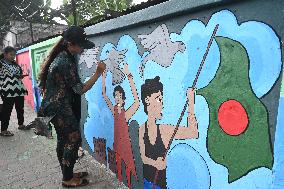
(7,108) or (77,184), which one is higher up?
(7,108)

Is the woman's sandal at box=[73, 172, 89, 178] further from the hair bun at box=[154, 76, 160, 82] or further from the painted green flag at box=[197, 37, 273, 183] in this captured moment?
the painted green flag at box=[197, 37, 273, 183]

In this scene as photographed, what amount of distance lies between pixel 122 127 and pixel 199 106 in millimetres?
1525

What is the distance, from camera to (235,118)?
7.16ft

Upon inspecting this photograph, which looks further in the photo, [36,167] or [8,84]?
[8,84]

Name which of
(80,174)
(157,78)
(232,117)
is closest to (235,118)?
(232,117)

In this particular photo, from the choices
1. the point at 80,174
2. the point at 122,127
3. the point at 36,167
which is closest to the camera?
the point at 122,127

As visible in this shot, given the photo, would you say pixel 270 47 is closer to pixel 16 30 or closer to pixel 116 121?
pixel 116 121

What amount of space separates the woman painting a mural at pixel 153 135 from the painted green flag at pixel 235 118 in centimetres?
44

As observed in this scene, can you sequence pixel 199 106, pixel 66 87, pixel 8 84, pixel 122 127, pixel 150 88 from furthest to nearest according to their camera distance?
pixel 8 84, pixel 122 127, pixel 66 87, pixel 150 88, pixel 199 106

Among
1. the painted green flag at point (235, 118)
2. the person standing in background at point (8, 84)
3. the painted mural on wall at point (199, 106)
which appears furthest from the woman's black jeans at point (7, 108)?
the painted green flag at point (235, 118)

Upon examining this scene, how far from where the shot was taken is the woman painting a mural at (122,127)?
3.58 metres

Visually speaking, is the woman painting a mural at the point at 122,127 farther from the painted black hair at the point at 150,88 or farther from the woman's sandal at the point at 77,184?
the woman's sandal at the point at 77,184

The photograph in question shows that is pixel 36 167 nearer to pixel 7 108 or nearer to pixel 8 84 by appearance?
pixel 7 108

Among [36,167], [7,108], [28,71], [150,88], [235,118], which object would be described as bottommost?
[36,167]
